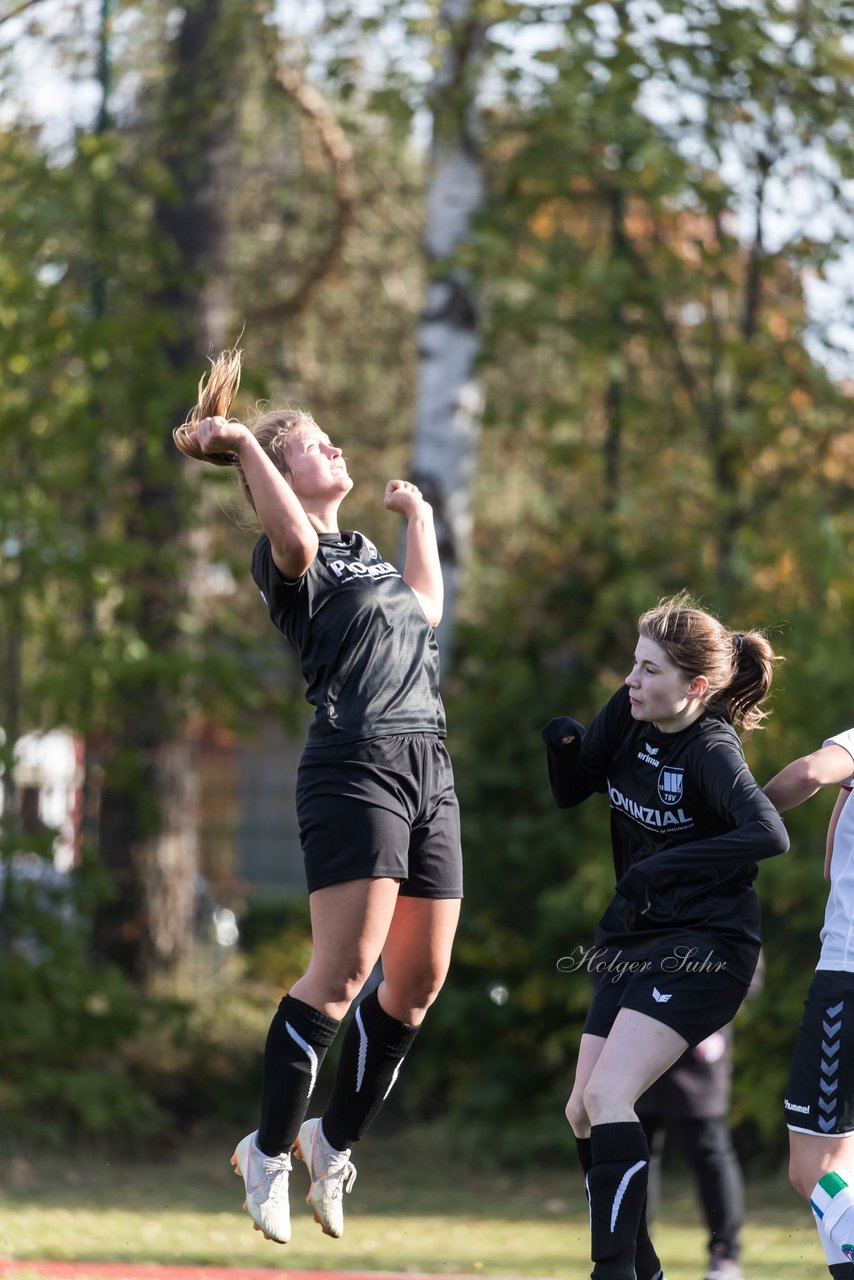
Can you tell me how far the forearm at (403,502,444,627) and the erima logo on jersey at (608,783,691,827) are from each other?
70cm

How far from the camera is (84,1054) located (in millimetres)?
9211

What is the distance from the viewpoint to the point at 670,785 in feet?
13.6

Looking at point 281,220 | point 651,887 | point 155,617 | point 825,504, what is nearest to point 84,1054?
point 155,617

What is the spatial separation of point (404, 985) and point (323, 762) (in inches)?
27.0

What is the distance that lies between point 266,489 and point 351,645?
0.47m

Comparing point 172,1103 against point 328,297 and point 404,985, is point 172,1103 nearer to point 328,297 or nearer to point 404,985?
point 404,985

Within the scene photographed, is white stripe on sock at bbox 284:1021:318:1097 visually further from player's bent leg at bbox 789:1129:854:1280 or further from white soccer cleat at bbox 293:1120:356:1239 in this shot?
player's bent leg at bbox 789:1129:854:1280

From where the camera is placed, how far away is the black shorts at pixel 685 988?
3994mm

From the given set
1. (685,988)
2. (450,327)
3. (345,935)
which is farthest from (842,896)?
(450,327)

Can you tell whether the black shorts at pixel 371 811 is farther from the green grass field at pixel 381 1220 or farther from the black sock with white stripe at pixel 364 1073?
the green grass field at pixel 381 1220

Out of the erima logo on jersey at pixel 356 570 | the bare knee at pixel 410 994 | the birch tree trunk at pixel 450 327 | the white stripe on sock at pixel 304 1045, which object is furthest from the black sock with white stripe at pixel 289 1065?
the birch tree trunk at pixel 450 327

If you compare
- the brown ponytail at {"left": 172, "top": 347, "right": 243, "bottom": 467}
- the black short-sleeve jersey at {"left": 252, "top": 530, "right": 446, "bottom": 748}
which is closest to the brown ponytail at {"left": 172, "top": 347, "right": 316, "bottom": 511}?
the brown ponytail at {"left": 172, "top": 347, "right": 243, "bottom": 467}

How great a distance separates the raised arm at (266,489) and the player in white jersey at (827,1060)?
1.34m

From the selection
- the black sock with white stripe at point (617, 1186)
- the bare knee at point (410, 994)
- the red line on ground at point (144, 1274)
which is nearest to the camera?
the black sock with white stripe at point (617, 1186)
